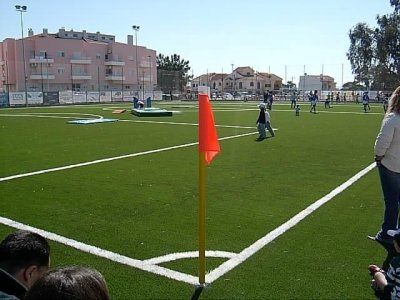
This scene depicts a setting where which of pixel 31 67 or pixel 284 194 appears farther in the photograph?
pixel 31 67

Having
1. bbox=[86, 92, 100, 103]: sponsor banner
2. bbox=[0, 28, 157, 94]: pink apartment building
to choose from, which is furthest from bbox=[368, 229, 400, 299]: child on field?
bbox=[0, 28, 157, 94]: pink apartment building

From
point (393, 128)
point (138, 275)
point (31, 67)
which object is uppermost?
point (31, 67)

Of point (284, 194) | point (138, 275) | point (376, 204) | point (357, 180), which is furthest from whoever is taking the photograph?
point (357, 180)

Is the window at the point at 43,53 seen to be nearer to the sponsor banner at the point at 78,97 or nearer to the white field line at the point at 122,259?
the sponsor banner at the point at 78,97

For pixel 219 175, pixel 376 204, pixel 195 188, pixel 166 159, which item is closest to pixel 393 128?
pixel 376 204

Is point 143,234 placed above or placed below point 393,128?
below

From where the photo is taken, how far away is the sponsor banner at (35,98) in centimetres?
5709

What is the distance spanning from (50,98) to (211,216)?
57.1 meters

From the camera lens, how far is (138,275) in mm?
4668

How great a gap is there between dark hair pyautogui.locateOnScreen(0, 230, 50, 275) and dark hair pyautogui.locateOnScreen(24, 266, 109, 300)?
18.7 inches

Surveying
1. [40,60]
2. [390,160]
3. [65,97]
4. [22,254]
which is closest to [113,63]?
[40,60]

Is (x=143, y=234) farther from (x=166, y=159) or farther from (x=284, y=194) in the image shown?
(x=166, y=159)

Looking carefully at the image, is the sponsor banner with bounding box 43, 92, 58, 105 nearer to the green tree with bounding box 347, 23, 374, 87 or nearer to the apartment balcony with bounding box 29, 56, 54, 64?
the apartment balcony with bounding box 29, 56, 54, 64

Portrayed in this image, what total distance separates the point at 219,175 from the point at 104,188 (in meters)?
2.64
